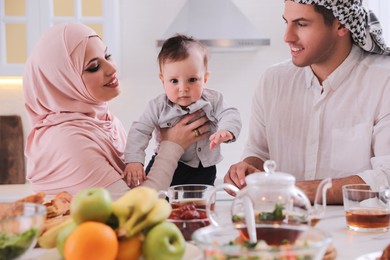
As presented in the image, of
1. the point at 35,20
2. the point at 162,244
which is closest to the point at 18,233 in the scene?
the point at 162,244

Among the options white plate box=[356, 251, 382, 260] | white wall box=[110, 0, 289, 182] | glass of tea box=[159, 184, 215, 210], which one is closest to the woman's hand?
glass of tea box=[159, 184, 215, 210]

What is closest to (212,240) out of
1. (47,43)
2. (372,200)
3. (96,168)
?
(372,200)

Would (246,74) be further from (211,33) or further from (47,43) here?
(47,43)

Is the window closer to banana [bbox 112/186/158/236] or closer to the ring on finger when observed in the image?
the ring on finger

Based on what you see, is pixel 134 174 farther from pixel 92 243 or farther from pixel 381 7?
pixel 381 7

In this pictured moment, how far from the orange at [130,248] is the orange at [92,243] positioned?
4 cm

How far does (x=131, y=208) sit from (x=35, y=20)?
317 cm

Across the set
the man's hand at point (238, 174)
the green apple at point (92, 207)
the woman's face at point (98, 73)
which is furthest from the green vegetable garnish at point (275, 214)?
the woman's face at point (98, 73)

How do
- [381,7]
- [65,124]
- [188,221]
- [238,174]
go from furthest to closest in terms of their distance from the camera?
[381,7]
[65,124]
[238,174]
[188,221]

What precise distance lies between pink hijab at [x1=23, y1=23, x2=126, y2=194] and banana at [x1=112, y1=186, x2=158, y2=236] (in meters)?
1.17

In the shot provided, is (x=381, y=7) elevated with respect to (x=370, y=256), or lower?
elevated

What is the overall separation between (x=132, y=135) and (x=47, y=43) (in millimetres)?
522

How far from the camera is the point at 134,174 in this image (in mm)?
2396

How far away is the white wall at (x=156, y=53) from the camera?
4.23 m
